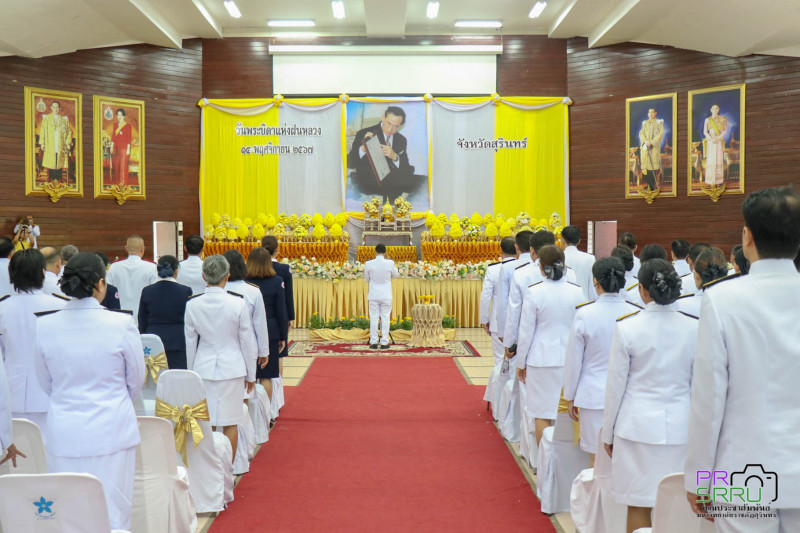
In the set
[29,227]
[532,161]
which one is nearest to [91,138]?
[29,227]

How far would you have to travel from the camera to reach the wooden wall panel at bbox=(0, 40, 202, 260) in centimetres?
1377

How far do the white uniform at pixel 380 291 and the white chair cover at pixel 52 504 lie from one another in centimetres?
829

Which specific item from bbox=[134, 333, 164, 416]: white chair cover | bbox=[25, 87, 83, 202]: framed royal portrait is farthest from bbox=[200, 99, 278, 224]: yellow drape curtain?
bbox=[134, 333, 164, 416]: white chair cover

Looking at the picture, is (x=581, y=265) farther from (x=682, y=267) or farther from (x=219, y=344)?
(x=219, y=344)

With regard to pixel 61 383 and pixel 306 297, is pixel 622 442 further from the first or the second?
pixel 306 297

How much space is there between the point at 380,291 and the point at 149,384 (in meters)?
6.07

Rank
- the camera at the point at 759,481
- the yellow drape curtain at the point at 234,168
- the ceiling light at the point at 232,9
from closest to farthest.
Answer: the camera at the point at 759,481 → the ceiling light at the point at 232,9 → the yellow drape curtain at the point at 234,168

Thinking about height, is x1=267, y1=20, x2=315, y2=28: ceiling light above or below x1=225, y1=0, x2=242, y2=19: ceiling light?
above

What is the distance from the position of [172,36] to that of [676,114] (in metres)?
11.0

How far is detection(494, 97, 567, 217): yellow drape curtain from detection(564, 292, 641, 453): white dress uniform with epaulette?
13.3m

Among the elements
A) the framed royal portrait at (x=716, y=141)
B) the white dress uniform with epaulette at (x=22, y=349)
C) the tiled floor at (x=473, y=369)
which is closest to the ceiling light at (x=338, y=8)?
the tiled floor at (x=473, y=369)

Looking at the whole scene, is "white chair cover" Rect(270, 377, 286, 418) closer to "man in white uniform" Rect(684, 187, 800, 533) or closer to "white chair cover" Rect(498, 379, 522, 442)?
"white chair cover" Rect(498, 379, 522, 442)

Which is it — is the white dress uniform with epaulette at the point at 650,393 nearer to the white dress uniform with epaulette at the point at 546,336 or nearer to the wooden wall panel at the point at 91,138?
the white dress uniform with epaulette at the point at 546,336

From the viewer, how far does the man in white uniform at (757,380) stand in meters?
2.05
